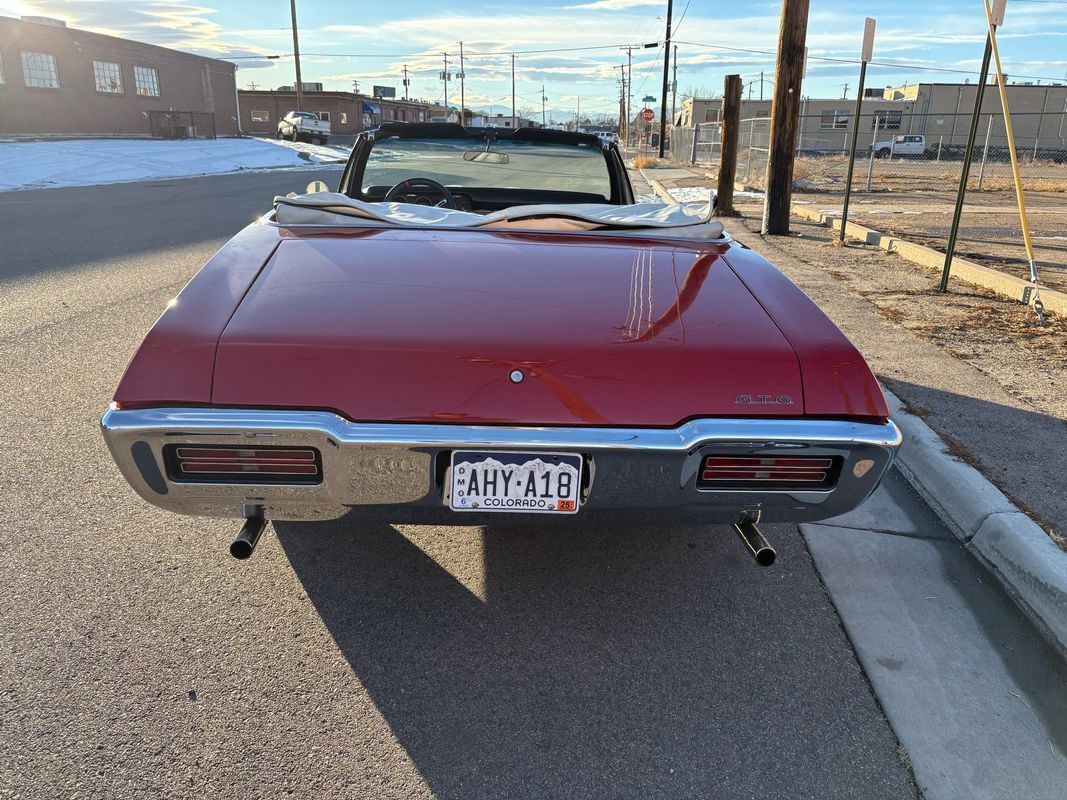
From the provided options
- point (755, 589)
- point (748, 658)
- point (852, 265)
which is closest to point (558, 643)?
point (748, 658)

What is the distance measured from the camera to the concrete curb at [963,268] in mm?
6414

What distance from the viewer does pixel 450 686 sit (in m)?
2.22

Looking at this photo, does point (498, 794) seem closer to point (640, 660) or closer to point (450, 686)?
point (450, 686)

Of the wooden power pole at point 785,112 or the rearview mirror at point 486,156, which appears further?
the wooden power pole at point 785,112

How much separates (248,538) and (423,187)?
97.5 inches

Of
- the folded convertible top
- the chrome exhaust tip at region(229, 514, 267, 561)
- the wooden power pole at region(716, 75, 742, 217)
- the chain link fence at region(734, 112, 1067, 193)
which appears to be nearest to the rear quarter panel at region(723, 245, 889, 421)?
the folded convertible top

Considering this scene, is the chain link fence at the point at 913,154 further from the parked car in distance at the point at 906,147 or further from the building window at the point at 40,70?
the building window at the point at 40,70

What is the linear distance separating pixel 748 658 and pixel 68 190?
18880 mm

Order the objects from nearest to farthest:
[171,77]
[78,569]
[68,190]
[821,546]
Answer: [78,569] < [821,546] < [68,190] < [171,77]

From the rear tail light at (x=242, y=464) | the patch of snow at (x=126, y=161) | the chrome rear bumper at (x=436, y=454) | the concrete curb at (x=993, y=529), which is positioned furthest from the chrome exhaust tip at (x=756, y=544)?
the patch of snow at (x=126, y=161)

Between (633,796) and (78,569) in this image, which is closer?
(633,796)

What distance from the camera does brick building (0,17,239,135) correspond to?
108ft

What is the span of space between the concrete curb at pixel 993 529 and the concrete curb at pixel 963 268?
3.48 m

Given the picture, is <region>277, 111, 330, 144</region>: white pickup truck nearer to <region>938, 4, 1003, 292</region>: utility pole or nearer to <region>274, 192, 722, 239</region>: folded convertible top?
<region>938, 4, 1003, 292</region>: utility pole
